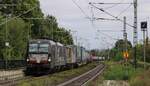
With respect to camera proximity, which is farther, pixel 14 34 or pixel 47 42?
pixel 14 34

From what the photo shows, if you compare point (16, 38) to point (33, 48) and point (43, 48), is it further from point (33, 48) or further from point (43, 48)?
point (43, 48)

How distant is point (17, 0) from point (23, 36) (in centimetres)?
1155

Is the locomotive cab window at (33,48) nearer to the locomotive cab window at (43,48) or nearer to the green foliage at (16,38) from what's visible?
the locomotive cab window at (43,48)

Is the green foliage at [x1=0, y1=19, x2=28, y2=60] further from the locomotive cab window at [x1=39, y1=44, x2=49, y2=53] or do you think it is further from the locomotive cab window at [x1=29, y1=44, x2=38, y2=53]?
the locomotive cab window at [x1=39, y1=44, x2=49, y2=53]

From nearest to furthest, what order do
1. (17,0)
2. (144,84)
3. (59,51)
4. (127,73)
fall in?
(144,84), (127,73), (59,51), (17,0)

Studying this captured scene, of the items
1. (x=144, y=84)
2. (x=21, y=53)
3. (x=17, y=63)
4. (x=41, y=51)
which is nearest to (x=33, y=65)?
(x=41, y=51)

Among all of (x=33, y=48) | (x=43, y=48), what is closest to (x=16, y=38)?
(x=33, y=48)

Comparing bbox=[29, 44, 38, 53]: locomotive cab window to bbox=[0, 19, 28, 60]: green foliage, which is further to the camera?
bbox=[0, 19, 28, 60]: green foliage

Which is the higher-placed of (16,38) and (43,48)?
(16,38)

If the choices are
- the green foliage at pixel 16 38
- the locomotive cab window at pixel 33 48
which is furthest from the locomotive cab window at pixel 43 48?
the green foliage at pixel 16 38

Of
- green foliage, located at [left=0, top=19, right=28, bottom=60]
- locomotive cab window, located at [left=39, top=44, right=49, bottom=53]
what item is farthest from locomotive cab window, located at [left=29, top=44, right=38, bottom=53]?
green foliage, located at [left=0, top=19, right=28, bottom=60]

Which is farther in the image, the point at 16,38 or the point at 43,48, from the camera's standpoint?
the point at 16,38

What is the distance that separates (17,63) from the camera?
7375 cm

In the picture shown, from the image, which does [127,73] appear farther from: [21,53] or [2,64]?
[21,53]
